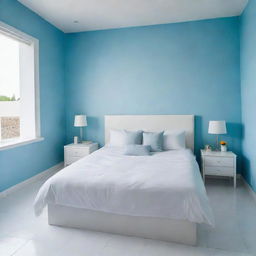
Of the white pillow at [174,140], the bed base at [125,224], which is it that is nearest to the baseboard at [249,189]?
→ the white pillow at [174,140]

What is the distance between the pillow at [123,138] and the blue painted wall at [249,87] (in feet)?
5.80

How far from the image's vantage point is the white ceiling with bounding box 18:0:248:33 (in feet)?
11.0

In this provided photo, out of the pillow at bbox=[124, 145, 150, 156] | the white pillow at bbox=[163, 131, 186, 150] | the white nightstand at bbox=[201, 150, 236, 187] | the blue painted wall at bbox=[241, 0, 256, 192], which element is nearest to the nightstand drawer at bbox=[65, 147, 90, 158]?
the pillow at bbox=[124, 145, 150, 156]

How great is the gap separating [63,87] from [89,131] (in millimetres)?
1106

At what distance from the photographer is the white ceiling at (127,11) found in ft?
11.0

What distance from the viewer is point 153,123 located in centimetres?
423

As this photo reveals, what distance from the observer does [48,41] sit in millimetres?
4117

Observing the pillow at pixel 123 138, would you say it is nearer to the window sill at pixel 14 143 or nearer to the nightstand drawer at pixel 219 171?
the nightstand drawer at pixel 219 171

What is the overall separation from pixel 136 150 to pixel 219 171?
1.42 metres

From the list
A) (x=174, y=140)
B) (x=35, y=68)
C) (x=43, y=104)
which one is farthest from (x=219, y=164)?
(x=35, y=68)

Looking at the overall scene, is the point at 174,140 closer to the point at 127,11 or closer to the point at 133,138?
the point at 133,138

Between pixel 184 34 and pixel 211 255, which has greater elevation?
pixel 184 34

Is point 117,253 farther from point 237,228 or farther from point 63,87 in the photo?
point 63,87

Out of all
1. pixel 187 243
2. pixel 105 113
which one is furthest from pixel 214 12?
pixel 187 243
